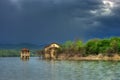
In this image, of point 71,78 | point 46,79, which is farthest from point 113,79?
point 46,79

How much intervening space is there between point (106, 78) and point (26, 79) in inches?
576

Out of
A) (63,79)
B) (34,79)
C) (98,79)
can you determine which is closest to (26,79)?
(34,79)

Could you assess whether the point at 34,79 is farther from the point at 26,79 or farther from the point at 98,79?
the point at 98,79

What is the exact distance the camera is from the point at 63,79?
6912 centimetres

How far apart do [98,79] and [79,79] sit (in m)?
3.39

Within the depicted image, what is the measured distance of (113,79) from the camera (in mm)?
68875

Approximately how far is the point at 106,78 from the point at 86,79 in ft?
14.9

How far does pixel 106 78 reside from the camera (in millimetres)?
71250

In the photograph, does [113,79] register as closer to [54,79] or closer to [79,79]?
[79,79]

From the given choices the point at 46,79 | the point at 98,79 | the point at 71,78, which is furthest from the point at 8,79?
the point at 98,79

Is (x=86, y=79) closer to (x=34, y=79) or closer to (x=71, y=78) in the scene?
(x=71, y=78)

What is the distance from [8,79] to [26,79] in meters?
3.27

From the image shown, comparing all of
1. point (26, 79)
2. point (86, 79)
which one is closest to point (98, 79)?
point (86, 79)

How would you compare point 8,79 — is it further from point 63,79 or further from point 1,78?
point 63,79
